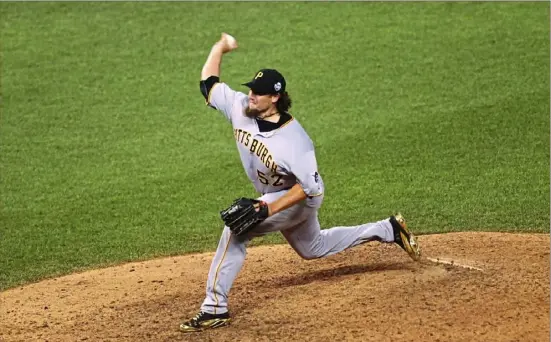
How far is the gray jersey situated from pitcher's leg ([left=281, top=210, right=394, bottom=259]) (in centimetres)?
37

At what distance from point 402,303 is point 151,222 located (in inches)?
145

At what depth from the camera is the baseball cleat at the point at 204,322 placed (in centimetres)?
716

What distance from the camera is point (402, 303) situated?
714 centimetres

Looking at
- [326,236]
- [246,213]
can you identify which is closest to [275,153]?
[246,213]

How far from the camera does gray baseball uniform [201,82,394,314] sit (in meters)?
7.02

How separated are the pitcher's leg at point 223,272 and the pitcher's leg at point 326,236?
19.4 inches

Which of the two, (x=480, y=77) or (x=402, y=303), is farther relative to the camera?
(x=480, y=77)

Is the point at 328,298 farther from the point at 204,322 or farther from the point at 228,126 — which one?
the point at 228,126

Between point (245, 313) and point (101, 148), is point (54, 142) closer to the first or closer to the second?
point (101, 148)

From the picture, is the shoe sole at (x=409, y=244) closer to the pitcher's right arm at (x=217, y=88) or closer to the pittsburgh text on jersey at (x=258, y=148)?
the pittsburgh text on jersey at (x=258, y=148)

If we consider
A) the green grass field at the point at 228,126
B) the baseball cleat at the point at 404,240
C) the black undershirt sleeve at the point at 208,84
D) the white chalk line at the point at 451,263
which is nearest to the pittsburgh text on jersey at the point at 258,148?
the black undershirt sleeve at the point at 208,84

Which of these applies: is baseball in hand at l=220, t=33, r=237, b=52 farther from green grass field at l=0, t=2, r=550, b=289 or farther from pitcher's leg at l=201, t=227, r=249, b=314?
green grass field at l=0, t=2, r=550, b=289

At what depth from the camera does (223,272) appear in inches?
Result: 285

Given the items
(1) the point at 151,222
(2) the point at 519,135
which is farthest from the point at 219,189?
(2) the point at 519,135
